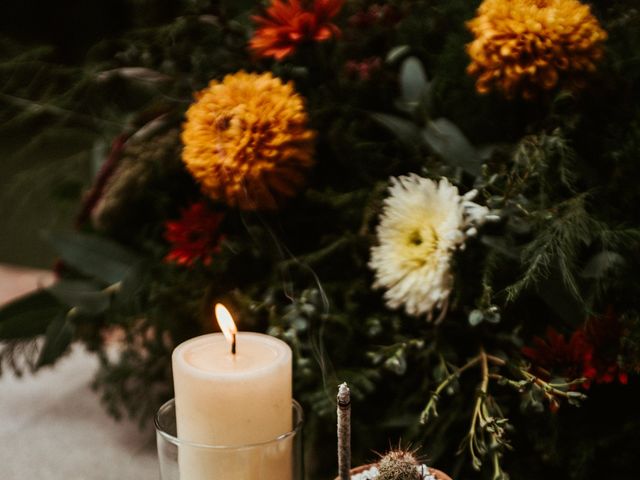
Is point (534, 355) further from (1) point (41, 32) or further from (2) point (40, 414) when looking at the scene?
(1) point (41, 32)

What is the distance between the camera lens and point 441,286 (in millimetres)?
522

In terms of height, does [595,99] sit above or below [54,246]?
above

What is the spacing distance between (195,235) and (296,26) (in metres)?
0.19

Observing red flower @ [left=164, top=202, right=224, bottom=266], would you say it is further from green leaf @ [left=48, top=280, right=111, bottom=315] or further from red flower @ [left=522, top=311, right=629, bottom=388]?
red flower @ [left=522, top=311, right=629, bottom=388]

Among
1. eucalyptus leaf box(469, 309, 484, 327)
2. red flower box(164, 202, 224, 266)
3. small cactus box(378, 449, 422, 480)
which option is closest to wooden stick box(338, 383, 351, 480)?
small cactus box(378, 449, 422, 480)

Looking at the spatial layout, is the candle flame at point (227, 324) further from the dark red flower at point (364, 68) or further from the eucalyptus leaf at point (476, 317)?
the dark red flower at point (364, 68)

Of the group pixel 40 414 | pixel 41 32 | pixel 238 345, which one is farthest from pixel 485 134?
pixel 41 32

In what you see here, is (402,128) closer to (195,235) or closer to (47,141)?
(195,235)

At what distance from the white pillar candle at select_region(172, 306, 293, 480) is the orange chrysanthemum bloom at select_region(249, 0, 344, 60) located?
0.28 meters

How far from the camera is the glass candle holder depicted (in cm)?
42

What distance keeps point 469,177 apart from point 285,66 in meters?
0.19

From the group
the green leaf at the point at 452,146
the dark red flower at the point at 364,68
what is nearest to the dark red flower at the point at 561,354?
the green leaf at the point at 452,146

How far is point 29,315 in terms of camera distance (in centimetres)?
64

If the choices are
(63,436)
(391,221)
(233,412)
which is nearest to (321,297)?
(391,221)
